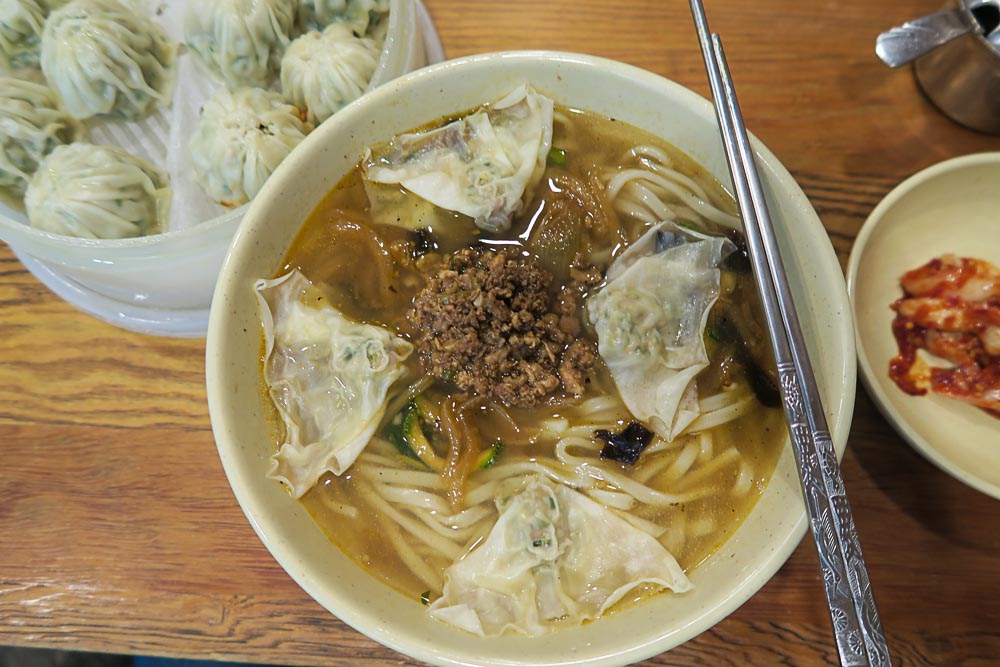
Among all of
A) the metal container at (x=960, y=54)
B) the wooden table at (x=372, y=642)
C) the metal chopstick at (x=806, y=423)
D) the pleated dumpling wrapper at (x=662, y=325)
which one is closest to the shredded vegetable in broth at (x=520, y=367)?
the pleated dumpling wrapper at (x=662, y=325)

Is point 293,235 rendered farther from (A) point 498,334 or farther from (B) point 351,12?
(B) point 351,12

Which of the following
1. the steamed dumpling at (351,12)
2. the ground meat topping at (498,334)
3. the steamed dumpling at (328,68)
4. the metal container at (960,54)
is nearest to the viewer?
the ground meat topping at (498,334)

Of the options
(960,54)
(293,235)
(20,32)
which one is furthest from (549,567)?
(20,32)

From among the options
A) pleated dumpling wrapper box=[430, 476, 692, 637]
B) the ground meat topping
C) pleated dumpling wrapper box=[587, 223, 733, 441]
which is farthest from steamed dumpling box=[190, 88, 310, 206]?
pleated dumpling wrapper box=[430, 476, 692, 637]

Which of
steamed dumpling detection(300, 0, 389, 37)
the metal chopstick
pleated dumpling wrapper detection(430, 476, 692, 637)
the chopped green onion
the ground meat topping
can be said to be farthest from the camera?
steamed dumpling detection(300, 0, 389, 37)

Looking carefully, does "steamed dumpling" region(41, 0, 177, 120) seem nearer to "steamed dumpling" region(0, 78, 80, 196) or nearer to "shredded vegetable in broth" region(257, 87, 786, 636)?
"steamed dumpling" region(0, 78, 80, 196)

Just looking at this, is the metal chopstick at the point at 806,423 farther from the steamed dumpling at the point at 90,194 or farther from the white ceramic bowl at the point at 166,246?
the steamed dumpling at the point at 90,194
